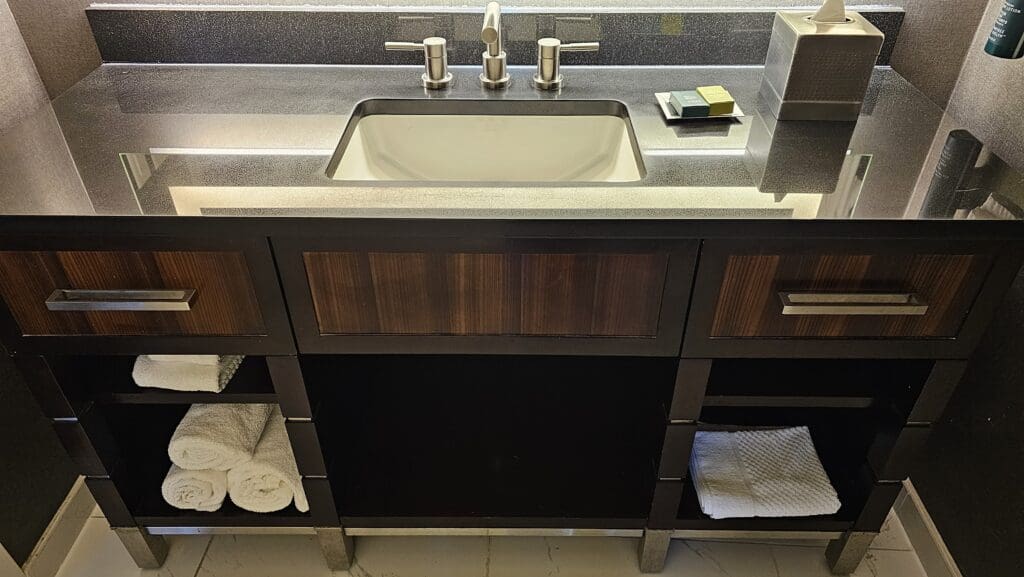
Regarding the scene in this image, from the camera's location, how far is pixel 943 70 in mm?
1183

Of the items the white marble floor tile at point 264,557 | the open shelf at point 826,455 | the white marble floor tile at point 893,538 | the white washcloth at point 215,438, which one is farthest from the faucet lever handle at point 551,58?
the white marble floor tile at point 893,538

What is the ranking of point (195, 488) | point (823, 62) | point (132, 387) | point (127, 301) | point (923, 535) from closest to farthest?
point (127, 301) → point (823, 62) → point (132, 387) → point (195, 488) → point (923, 535)

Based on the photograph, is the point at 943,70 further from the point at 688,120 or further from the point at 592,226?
the point at 592,226

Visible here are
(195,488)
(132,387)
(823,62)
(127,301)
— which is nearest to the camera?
(127,301)

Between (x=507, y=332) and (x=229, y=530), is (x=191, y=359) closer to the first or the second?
(x=229, y=530)

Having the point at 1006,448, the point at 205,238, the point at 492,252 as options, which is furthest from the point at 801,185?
the point at 205,238

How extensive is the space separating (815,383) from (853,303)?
287mm

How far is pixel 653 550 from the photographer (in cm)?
131

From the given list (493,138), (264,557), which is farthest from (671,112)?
(264,557)

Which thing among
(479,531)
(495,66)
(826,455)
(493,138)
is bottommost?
(479,531)

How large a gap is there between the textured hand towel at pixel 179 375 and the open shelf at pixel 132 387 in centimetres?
2

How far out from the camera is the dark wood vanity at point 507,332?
87cm

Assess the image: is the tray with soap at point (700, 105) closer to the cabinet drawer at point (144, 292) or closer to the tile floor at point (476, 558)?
the cabinet drawer at point (144, 292)

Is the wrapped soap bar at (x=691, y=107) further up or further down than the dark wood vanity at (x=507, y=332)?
further up
